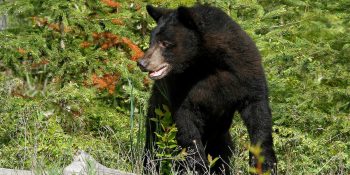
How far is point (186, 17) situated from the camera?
598 centimetres

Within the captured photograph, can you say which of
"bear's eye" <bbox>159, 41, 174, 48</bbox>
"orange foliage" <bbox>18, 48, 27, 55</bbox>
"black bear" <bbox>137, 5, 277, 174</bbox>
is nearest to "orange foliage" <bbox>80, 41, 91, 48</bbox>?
"orange foliage" <bbox>18, 48, 27, 55</bbox>

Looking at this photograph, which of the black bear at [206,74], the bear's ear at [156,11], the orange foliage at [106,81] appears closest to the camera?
the black bear at [206,74]

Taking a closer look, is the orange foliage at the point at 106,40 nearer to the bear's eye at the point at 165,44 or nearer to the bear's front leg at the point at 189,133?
the bear's eye at the point at 165,44

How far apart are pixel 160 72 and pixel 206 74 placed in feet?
1.31

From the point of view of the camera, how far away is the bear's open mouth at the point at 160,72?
19.6 feet

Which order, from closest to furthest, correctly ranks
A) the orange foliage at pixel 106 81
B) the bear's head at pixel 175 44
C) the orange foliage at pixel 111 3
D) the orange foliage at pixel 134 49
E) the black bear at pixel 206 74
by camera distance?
the black bear at pixel 206 74 < the bear's head at pixel 175 44 < the orange foliage at pixel 106 81 < the orange foliage at pixel 134 49 < the orange foliage at pixel 111 3

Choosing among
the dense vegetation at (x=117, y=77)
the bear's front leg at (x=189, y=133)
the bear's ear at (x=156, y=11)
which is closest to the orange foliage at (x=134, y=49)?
the dense vegetation at (x=117, y=77)

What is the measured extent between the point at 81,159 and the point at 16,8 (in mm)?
3602

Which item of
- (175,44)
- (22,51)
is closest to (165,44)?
(175,44)

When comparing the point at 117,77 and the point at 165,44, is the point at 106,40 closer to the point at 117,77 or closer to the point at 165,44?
the point at 117,77

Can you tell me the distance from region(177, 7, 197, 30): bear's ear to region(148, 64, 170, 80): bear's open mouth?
0.39 m

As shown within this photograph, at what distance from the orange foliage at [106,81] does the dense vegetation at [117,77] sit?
0.01m

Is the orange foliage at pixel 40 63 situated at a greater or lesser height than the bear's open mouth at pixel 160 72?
lesser

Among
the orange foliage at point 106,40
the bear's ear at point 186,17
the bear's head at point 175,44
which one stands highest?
the bear's ear at point 186,17
